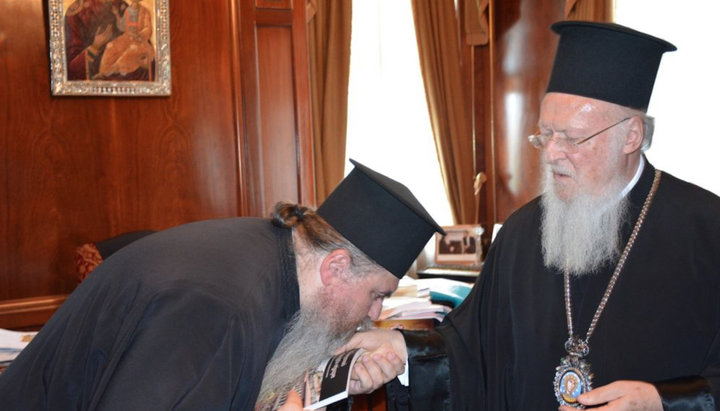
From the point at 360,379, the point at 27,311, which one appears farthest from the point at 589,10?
the point at 360,379

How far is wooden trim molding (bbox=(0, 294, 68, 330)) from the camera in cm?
450

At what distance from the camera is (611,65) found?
254 centimetres

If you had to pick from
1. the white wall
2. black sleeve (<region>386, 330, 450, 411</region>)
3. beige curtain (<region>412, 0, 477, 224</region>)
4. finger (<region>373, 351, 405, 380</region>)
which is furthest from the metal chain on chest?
beige curtain (<region>412, 0, 477, 224</region>)

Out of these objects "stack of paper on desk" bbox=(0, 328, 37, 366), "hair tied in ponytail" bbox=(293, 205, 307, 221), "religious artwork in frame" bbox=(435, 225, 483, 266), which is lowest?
"religious artwork in frame" bbox=(435, 225, 483, 266)

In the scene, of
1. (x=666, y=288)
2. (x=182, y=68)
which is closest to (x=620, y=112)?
(x=666, y=288)

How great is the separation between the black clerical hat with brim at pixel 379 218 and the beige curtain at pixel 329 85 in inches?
190

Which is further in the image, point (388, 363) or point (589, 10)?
point (589, 10)

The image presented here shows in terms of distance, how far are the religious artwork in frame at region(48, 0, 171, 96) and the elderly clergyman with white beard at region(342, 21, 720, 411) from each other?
2833mm

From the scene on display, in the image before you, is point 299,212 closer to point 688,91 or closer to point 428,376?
point 428,376

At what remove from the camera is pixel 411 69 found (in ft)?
24.9

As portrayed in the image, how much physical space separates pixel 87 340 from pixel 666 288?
5.50 feet

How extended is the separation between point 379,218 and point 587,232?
2.74ft

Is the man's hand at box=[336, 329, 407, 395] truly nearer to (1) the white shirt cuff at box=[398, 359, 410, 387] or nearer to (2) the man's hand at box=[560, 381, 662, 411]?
(1) the white shirt cuff at box=[398, 359, 410, 387]

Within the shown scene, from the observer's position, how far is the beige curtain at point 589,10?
618cm
